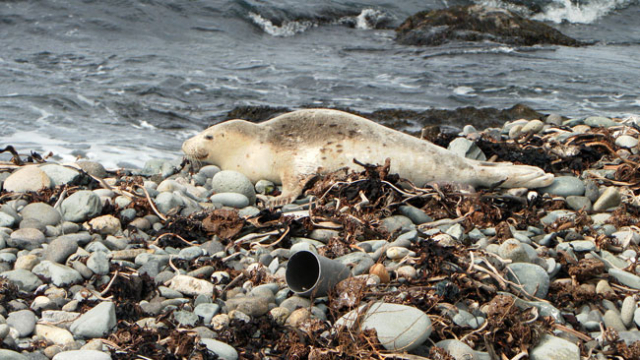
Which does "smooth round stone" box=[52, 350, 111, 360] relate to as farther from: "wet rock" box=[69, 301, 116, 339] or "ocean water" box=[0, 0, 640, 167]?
"ocean water" box=[0, 0, 640, 167]

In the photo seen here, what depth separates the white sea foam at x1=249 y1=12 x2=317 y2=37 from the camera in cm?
1695

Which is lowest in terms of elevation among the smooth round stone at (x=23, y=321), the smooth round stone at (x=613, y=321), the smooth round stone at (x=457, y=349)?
the smooth round stone at (x=23, y=321)

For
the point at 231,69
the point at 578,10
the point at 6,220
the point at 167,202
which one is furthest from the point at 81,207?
the point at 578,10

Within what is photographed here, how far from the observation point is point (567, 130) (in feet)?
24.8

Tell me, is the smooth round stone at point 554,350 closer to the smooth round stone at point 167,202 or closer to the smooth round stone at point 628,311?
the smooth round stone at point 628,311

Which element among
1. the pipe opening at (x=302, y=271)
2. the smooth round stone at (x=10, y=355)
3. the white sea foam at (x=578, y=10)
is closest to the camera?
the smooth round stone at (x=10, y=355)

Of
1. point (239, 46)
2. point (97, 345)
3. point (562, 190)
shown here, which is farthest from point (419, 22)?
point (97, 345)

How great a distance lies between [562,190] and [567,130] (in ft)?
7.59

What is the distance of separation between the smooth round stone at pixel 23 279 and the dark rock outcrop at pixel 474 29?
13.2 meters

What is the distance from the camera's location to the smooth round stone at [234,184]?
541cm

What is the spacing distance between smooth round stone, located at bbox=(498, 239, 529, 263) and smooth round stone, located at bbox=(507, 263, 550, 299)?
0.09 m

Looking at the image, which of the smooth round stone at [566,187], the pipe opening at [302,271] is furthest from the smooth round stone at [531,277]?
the smooth round stone at [566,187]

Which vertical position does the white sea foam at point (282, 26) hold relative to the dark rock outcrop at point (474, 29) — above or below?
below

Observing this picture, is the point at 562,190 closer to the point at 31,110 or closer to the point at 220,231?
the point at 220,231
